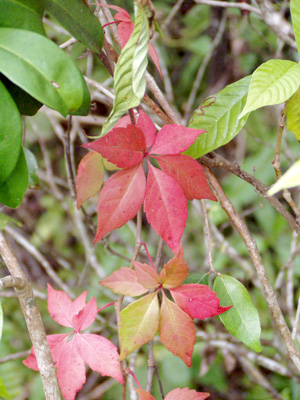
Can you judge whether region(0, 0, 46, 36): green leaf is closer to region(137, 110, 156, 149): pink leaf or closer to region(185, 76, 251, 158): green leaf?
region(137, 110, 156, 149): pink leaf

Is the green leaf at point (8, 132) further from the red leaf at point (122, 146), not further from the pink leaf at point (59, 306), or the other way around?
the pink leaf at point (59, 306)

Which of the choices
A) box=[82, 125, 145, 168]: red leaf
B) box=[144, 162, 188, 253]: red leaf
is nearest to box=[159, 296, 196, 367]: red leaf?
box=[144, 162, 188, 253]: red leaf

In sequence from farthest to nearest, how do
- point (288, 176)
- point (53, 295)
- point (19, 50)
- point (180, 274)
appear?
point (53, 295) → point (180, 274) → point (19, 50) → point (288, 176)

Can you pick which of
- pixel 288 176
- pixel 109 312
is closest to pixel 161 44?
pixel 109 312

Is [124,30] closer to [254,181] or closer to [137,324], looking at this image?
[254,181]

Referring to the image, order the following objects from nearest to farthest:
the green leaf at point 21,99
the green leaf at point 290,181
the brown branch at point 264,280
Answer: the green leaf at point 290,181 < the green leaf at point 21,99 < the brown branch at point 264,280

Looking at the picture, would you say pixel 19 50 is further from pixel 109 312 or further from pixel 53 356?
pixel 109 312

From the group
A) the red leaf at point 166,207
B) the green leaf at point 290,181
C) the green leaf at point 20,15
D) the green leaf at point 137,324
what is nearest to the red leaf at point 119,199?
the red leaf at point 166,207
